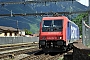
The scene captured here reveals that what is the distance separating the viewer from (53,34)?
64.6ft

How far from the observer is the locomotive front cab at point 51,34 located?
63.8ft

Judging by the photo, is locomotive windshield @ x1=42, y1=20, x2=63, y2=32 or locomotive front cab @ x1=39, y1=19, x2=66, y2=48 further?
locomotive windshield @ x1=42, y1=20, x2=63, y2=32

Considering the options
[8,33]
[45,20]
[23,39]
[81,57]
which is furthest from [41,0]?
[81,57]

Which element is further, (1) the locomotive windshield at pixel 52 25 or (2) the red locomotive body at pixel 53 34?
(1) the locomotive windshield at pixel 52 25

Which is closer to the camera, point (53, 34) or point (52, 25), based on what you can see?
point (53, 34)

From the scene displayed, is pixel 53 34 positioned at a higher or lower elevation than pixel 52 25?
lower

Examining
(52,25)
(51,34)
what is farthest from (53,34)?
(52,25)

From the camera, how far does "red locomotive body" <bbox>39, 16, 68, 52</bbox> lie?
1945 cm

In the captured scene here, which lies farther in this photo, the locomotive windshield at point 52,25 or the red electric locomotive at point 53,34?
the locomotive windshield at point 52,25

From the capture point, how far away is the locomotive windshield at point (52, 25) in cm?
1997

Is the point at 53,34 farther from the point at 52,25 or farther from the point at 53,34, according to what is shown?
the point at 52,25

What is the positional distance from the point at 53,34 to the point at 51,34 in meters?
0.16

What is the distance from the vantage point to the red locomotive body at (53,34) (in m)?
19.5

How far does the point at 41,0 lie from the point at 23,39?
10.0 metres
